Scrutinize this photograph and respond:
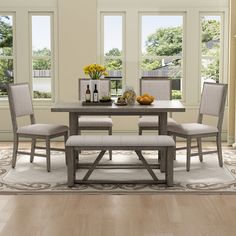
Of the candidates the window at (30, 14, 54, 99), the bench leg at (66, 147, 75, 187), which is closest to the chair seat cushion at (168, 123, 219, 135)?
the bench leg at (66, 147, 75, 187)

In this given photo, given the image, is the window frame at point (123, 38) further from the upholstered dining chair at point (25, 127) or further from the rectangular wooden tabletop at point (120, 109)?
the rectangular wooden tabletop at point (120, 109)

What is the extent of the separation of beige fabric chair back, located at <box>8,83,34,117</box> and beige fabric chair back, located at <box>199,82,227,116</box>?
2051 mm

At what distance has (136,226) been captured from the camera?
13.5 feet

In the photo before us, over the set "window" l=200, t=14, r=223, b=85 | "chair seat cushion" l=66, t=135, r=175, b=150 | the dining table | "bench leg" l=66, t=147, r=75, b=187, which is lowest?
"bench leg" l=66, t=147, r=75, b=187

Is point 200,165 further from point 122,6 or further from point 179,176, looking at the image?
point 122,6

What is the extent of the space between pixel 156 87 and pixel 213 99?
102 centimetres

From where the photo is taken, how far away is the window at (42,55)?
8414 millimetres

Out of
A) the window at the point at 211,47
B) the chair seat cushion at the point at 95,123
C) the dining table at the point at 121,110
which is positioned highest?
the window at the point at 211,47

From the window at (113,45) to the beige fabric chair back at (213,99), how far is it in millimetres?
2125

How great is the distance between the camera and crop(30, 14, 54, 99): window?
331 inches

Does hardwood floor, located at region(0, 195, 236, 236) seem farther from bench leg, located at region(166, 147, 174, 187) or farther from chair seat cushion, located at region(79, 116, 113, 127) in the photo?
chair seat cushion, located at region(79, 116, 113, 127)

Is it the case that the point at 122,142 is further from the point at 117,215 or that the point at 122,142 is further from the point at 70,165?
the point at 117,215

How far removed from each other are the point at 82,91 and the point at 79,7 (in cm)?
147

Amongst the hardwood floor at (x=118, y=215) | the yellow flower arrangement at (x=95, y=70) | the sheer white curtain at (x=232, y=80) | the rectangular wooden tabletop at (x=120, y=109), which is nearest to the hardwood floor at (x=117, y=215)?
the hardwood floor at (x=118, y=215)
